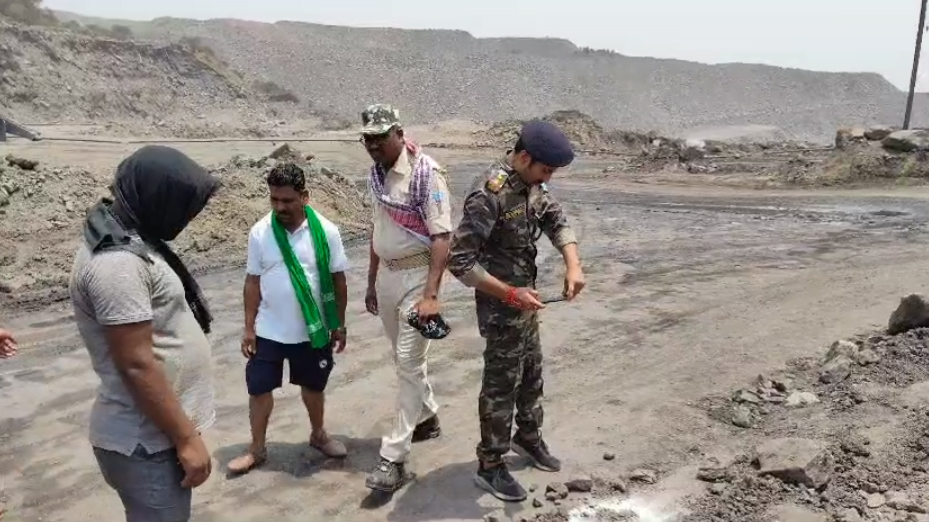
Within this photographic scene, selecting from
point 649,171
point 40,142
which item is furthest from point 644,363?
point 40,142

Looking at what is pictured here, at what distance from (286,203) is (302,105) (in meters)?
39.8

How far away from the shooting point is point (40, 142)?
73.0ft

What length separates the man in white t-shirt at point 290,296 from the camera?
14.1 feet

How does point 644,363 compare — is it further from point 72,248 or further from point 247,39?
point 247,39

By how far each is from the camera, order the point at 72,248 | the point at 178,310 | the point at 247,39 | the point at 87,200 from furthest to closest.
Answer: the point at 247,39, the point at 87,200, the point at 72,248, the point at 178,310

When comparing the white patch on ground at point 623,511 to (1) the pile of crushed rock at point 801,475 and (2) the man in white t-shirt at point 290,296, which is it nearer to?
(1) the pile of crushed rock at point 801,475

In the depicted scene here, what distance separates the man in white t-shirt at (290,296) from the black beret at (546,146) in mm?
1175

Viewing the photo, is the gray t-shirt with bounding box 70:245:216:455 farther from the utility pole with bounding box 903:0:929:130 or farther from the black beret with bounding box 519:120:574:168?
the utility pole with bounding box 903:0:929:130

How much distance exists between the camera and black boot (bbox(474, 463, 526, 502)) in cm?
414

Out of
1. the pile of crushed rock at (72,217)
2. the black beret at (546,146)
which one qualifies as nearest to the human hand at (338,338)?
the black beret at (546,146)

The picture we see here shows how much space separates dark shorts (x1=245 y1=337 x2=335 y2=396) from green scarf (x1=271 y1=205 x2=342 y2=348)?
0.42ft

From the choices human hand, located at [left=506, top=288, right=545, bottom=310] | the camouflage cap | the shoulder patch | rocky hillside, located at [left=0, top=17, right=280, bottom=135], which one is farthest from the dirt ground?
rocky hillside, located at [left=0, top=17, right=280, bottom=135]

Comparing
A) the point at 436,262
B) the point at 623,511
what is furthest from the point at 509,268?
the point at 623,511

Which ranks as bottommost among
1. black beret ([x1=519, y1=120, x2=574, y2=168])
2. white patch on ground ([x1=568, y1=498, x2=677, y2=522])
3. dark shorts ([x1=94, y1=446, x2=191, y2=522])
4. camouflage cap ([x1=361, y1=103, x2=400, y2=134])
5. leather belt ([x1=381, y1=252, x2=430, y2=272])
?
white patch on ground ([x1=568, y1=498, x2=677, y2=522])
